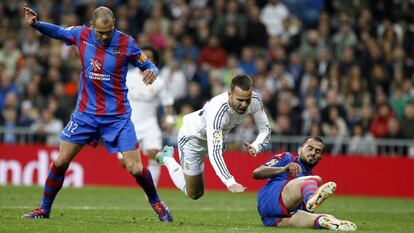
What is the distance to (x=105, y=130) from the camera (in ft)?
40.1

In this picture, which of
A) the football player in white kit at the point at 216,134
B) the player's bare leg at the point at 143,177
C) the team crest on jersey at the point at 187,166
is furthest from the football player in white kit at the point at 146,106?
the player's bare leg at the point at 143,177

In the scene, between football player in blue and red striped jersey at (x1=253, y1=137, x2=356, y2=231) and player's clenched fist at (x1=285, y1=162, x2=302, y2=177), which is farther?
player's clenched fist at (x1=285, y1=162, x2=302, y2=177)

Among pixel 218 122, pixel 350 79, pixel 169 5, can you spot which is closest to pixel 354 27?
pixel 350 79

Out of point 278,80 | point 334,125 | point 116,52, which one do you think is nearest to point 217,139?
point 116,52

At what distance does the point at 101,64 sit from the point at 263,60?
11977mm

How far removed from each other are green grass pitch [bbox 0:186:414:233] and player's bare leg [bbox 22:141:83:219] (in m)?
0.18

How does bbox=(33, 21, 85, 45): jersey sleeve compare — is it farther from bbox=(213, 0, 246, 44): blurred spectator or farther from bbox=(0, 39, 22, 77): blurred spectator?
bbox=(213, 0, 246, 44): blurred spectator

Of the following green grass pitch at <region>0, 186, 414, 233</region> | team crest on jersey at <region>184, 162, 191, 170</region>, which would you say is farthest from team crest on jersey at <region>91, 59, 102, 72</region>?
team crest on jersey at <region>184, 162, 191, 170</region>

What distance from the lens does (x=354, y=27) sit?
25031 mm

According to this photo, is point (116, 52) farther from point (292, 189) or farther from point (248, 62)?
point (248, 62)

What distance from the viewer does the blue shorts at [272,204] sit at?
11.8 metres

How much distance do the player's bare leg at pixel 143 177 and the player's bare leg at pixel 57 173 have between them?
0.66 metres

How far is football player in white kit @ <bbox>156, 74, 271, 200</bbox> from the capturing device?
11883 mm

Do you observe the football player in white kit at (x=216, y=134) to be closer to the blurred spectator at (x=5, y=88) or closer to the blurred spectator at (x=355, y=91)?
the blurred spectator at (x=355, y=91)
